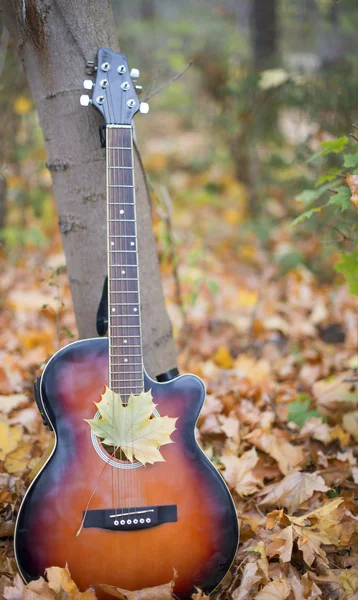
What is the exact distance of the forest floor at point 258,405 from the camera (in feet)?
6.51

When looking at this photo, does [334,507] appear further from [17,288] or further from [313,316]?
[17,288]

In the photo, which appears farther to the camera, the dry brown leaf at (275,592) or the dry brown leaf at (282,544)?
the dry brown leaf at (282,544)

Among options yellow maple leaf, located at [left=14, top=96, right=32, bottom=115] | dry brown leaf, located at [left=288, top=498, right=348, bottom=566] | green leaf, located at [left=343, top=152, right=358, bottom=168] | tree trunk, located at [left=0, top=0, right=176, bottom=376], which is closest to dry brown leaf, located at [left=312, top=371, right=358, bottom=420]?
dry brown leaf, located at [left=288, top=498, right=348, bottom=566]

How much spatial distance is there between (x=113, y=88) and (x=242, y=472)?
1.82 metres

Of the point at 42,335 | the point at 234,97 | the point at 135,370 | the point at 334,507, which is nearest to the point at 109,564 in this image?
the point at 135,370

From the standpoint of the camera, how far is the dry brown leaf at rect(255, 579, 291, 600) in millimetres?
1826

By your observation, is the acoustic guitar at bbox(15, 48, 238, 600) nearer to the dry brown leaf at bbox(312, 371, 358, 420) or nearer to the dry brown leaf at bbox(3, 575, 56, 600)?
the dry brown leaf at bbox(3, 575, 56, 600)

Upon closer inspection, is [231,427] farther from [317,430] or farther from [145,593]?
[145,593]

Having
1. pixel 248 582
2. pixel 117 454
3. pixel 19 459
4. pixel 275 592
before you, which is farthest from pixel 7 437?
pixel 275 592

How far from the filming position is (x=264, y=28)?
624cm

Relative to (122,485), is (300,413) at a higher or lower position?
higher

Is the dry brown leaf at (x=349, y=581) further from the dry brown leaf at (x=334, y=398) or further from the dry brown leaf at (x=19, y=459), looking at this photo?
the dry brown leaf at (x=19, y=459)

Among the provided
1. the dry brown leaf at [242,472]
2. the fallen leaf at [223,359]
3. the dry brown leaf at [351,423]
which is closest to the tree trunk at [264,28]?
the fallen leaf at [223,359]

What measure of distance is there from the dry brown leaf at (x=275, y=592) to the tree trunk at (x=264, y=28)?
538cm
